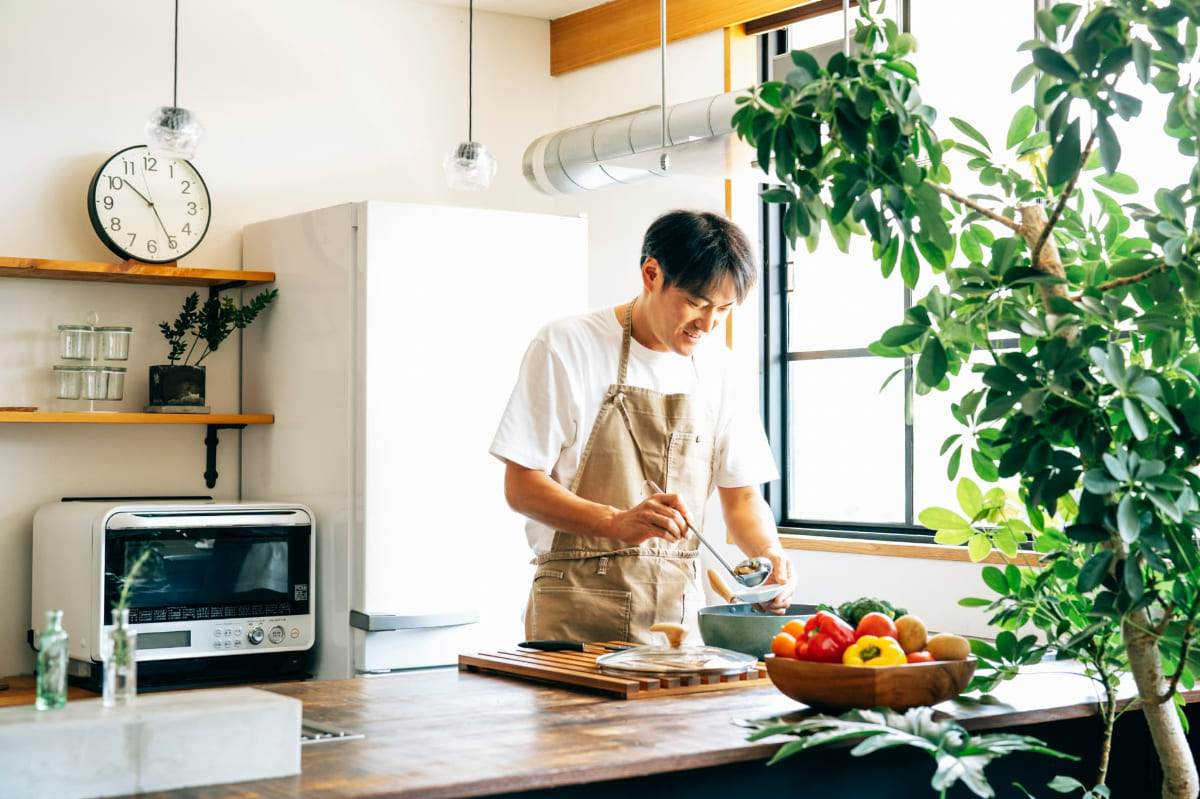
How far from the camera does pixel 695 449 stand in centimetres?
284

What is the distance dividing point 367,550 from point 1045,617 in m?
2.10

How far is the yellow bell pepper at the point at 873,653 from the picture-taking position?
182 cm

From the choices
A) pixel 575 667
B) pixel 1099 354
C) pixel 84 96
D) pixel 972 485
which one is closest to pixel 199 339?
pixel 84 96

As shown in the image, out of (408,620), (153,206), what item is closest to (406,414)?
(408,620)

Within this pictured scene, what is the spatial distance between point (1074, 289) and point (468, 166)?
2315 mm

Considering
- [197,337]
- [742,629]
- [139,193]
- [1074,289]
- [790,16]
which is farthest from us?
[790,16]

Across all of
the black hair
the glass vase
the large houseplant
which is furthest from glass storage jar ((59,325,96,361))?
the large houseplant

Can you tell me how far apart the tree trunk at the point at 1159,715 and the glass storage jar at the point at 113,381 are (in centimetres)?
298

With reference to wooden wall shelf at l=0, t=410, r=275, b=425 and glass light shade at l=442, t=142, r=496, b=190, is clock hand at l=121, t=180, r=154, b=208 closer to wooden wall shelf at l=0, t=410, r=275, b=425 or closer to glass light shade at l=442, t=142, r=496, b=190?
wooden wall shelf at l=0, t=410, r=275, b=425

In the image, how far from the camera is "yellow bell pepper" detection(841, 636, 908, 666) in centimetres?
182

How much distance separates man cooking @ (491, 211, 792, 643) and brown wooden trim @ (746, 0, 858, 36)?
178cm

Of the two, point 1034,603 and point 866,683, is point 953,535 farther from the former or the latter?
point 866,683

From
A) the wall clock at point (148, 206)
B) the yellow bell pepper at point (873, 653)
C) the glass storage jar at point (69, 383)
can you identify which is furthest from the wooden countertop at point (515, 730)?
the wall clock at point (148, 206)

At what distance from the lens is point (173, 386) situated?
397cm
